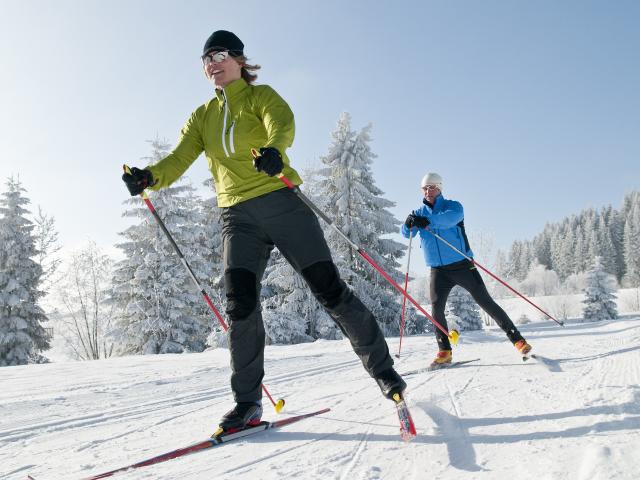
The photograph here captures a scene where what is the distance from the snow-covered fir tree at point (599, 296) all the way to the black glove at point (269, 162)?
36.9 m

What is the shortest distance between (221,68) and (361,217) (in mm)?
17575

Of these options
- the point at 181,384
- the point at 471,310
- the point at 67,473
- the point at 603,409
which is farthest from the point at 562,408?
the point at 471,310

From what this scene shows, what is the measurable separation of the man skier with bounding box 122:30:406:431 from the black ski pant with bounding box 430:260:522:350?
2.46m

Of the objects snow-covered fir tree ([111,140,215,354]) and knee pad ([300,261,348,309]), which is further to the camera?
snow-covered fir tree ([111,140,215,354])

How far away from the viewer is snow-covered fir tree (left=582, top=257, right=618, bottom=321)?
105 ft

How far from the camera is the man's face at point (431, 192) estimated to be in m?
5.23

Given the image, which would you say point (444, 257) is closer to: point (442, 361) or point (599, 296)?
point (442, 361)

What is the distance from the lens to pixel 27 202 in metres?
21.8

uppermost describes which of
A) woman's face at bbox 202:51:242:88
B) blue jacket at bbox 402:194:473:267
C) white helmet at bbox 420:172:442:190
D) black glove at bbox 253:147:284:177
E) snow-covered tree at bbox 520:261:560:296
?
woman's face at bbox 202:51:242:88

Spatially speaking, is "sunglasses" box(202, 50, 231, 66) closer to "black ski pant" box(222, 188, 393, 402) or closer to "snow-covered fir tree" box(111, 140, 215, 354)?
"black ski pant" box(222, 188, 393, 402)

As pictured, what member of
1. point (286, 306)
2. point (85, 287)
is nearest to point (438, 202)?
point (286, 306)

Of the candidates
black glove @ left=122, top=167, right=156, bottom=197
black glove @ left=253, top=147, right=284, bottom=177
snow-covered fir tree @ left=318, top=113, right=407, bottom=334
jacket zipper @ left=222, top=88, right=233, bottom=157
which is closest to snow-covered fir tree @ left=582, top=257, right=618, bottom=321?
snow-covered fir tree @ left=318, top=113, right=407, bottom=334

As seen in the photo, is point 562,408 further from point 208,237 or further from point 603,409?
point 208,237

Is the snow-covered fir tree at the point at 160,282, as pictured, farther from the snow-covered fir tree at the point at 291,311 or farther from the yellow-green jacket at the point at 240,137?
the yellow-green jacket at the point at 240,137
